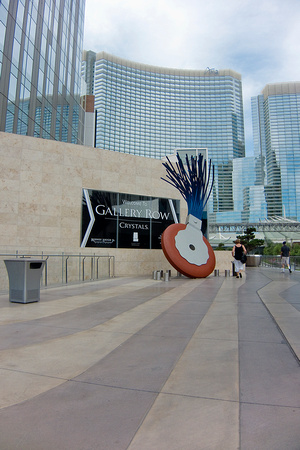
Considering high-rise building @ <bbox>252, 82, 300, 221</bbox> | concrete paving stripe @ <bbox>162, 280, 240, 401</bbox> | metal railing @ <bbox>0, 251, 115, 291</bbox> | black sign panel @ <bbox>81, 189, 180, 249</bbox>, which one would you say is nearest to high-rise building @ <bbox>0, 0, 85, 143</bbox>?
black sign panel @ <bbox>81, 189, 180, 249</bbox>

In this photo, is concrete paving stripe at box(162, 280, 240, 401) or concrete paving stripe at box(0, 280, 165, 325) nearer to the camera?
concrete paving stripe at box(162, 280, 240, 401)

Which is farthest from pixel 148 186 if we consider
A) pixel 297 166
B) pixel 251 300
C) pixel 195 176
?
pixel 297 166

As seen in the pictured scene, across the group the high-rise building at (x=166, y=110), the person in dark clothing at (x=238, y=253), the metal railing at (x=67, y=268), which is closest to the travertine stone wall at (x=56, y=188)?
the metal railing at (x=67, y=268)

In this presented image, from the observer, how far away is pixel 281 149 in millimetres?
158250

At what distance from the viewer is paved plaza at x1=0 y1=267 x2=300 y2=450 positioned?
6.53ft

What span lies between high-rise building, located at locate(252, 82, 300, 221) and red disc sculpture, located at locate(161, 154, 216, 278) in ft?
451

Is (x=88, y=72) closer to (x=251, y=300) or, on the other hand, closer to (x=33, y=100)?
(x=33, y=100)

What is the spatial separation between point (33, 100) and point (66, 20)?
14204mm

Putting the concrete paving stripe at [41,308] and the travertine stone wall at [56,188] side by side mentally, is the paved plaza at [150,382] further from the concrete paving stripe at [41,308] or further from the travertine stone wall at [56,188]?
the travertine stone wall at [56,188]

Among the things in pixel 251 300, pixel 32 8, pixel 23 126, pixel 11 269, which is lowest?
pixel 251 300

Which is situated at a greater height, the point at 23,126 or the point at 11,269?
the point at 23,126

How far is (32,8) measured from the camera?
27.2 metres

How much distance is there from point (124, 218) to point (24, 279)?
10741 mm

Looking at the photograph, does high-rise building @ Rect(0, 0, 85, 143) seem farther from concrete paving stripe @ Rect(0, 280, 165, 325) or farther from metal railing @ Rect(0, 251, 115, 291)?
concrete paving stripe @ Rect(0, 280, 165, 325)
